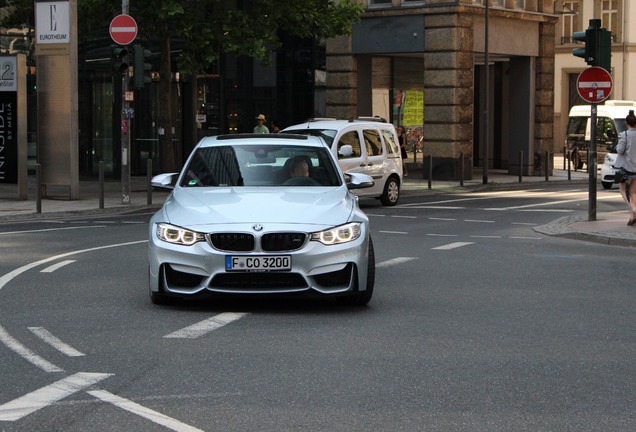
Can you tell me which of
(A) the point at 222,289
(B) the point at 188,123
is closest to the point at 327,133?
(B) the point at 188,123

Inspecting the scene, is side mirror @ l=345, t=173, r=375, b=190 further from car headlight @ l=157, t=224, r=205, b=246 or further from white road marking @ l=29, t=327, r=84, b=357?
white road marking @ l=29, t=327, r=84, b=357

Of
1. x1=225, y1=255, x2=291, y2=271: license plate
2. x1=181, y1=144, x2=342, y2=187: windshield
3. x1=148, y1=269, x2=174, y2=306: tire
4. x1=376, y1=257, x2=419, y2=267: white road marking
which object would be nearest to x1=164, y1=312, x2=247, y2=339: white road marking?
x1=225, y1=255, x2=291, y2=271: license plate

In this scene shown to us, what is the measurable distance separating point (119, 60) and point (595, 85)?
32.3ft

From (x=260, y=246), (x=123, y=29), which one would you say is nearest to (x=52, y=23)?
(x=123, y=29)

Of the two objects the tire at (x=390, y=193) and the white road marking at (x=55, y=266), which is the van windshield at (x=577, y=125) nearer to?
the tire at (x=390, y=193)

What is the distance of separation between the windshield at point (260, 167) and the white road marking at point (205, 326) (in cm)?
174

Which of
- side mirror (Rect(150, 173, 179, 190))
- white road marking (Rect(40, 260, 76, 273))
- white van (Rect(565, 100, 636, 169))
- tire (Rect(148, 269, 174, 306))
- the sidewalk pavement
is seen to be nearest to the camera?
tire (Rect(148, 269, 174, 306))

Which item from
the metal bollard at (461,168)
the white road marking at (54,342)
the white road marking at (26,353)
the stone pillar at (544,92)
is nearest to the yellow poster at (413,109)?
the stone pillar at (544,92)

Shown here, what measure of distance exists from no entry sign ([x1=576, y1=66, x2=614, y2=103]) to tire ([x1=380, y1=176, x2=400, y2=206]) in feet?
22.4

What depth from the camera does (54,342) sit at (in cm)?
911

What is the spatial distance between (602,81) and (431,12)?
18.1m

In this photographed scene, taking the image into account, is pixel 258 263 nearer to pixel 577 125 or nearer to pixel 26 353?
pixel 26 353

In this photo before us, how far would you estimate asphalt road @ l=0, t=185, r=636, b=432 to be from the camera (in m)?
6.82

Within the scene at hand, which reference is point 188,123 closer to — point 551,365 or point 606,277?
point 606,277
